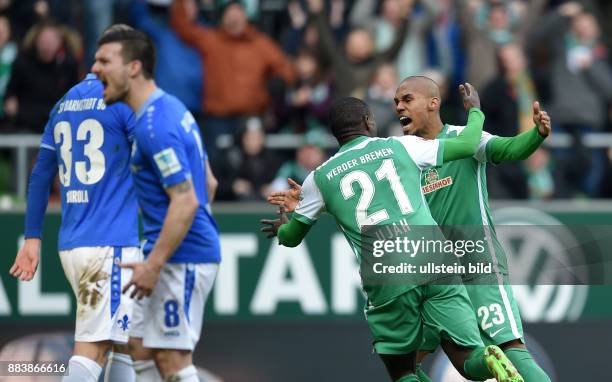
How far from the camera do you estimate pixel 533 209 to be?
39.1 ft

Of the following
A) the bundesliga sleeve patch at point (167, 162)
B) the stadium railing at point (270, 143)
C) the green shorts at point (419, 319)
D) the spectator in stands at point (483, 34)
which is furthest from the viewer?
the spectator in stands at point (483, 34)

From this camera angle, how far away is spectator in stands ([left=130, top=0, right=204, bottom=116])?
13.8 metres

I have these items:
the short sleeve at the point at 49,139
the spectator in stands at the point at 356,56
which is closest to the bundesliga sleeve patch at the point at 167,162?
the short sleeve at the point at 49,139

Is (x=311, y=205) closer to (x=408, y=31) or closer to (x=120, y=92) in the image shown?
(x=120, y=92)

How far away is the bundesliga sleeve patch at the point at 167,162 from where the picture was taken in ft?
23.8

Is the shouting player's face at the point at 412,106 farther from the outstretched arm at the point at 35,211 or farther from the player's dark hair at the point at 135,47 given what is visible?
the outstretched arm at the point at 35,211

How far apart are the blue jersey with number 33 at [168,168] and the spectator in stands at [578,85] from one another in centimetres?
700

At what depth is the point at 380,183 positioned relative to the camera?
8.08m

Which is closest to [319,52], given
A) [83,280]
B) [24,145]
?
[24,145]

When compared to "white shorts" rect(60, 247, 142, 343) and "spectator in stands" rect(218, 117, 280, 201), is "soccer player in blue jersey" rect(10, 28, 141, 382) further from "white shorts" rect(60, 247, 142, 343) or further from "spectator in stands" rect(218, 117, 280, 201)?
"spectator in stands" rect(218, 117, 280, 201)

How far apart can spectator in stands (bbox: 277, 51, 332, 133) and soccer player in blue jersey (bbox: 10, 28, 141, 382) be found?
567 cm

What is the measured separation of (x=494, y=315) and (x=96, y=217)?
260 cm

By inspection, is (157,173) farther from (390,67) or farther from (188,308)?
(390,67)

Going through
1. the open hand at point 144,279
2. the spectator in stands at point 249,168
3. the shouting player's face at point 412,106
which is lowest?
the open hand at point 144,279
